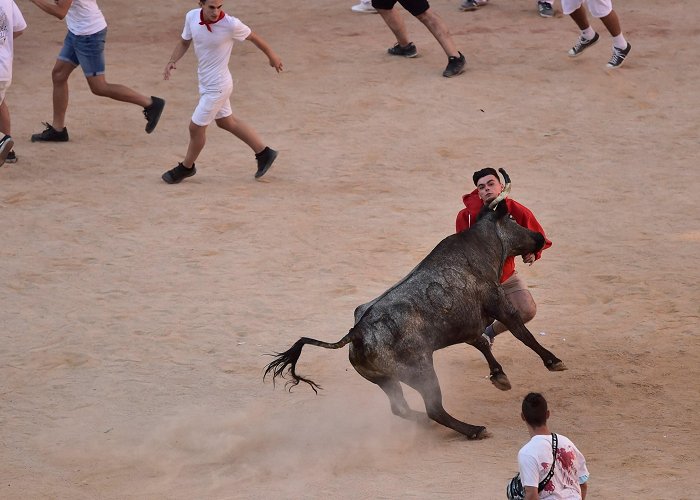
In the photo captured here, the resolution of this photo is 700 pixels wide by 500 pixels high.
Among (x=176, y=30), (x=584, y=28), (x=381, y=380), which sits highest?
(x=381, y=380)

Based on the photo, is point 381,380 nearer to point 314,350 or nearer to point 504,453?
point 504,453

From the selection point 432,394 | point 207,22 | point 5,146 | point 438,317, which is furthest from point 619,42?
point 432,394

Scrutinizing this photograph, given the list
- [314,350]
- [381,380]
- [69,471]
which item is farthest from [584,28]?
[69,471]

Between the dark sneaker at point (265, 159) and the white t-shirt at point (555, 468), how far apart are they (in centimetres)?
738

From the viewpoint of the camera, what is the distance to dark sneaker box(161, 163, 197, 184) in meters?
12.3

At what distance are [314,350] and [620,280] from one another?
266 cm

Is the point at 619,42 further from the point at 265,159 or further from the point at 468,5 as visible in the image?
the point at 265,159

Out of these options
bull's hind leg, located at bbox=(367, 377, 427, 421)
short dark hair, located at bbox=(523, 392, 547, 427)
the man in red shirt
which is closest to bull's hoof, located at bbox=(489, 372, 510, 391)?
bull's hind leg, located at bbox=(367, 377, 427, 421)

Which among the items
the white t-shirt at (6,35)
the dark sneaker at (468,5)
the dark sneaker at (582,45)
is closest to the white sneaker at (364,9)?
the dark sneaker at (468,5)

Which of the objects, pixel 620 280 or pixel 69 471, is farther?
pixel 620 280

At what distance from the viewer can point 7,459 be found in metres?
7.29

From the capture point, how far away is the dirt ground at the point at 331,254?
720 cm

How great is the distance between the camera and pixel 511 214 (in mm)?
7777

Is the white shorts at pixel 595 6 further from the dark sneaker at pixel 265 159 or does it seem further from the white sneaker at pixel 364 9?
the dark sneaker at pixel 265 159
